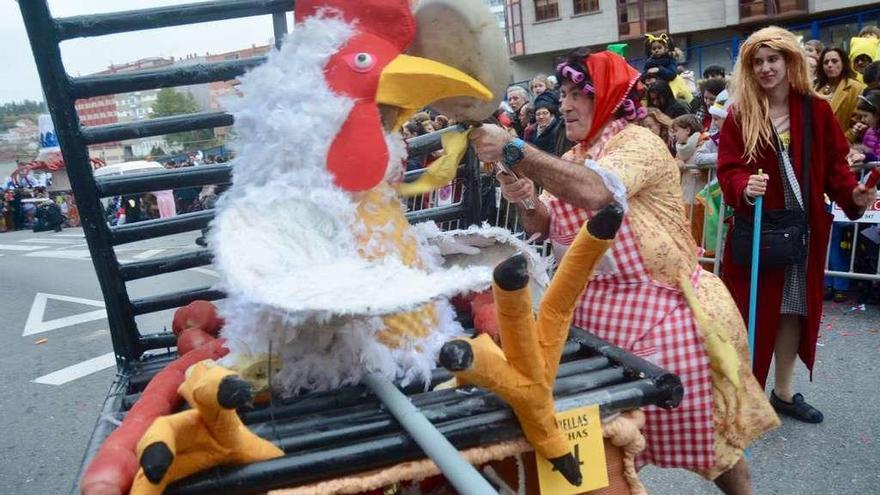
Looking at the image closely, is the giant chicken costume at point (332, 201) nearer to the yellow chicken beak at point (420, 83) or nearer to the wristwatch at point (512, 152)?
the yellow chicken beak at point (420, 83)

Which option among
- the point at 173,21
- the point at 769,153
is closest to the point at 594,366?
the point at 173,21

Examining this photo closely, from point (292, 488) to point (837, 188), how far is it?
8.74 feet

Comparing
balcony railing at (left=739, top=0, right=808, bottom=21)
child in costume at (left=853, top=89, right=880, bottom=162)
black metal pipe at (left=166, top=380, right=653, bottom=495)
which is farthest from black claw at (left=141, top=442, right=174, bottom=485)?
balcony railing at (left=739, top=0, right=808, bottom=21)

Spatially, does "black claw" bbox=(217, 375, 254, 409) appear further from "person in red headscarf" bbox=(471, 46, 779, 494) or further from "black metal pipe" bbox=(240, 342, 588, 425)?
"person in red headscarf" bbox=(471, 46, 779, 494)

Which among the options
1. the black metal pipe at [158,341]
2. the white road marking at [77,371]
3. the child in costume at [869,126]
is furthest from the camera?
the white road marking at [77,371]

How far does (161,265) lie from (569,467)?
1314 mm

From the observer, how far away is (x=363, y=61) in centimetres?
152

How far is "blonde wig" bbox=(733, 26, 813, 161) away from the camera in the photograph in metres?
2.68

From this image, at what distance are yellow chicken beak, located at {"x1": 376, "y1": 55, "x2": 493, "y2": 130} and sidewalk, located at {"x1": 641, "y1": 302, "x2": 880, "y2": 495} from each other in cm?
195

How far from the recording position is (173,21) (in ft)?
5.81

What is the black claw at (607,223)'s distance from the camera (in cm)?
110

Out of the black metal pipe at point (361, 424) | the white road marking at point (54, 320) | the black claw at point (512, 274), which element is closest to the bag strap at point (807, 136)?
the black metal pipe at point (361, 424)

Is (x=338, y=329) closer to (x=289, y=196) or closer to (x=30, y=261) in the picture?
(x=289, y=196)

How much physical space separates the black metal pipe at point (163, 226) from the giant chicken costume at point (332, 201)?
0.43 m
